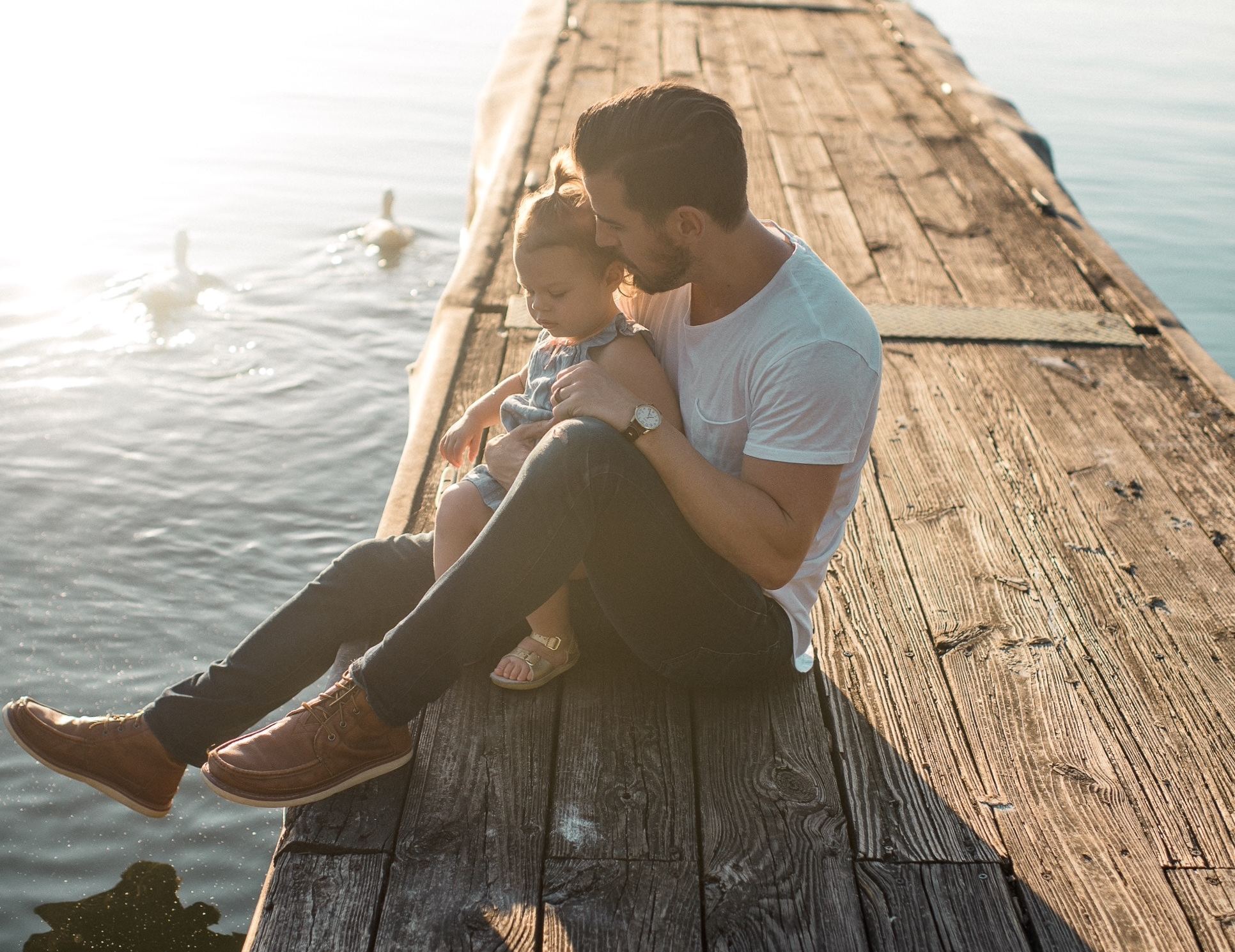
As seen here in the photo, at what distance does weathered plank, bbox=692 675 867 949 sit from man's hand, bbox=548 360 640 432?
0.68 metres

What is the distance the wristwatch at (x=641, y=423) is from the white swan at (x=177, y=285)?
5516 mm

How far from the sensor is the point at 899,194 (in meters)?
5.79

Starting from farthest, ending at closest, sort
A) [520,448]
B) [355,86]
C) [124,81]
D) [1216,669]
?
[355,86] → [124,81] → [1216,669] → [520,448]

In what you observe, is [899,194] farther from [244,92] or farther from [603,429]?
[244,92]

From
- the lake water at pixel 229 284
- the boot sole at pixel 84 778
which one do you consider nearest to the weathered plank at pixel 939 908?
the boot sole at pixel 84 778

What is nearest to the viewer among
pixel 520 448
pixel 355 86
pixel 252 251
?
pixel 520 448

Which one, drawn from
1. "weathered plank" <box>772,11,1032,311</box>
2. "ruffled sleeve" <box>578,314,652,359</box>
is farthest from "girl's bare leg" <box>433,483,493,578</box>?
"weathered plank" <box>772,11,1032,311</box>

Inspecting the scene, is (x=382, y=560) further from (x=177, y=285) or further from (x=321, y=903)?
(x=177, y=285)

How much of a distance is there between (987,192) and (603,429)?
13.6ft

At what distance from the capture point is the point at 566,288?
8.09 ft

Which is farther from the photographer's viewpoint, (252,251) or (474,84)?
(474,84)

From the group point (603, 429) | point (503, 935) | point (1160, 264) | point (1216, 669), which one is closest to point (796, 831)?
point (503, 935)

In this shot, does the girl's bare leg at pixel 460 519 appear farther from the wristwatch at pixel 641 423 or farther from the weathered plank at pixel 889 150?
the weathered plank at pixel 889 150

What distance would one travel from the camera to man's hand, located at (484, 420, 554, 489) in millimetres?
2475
